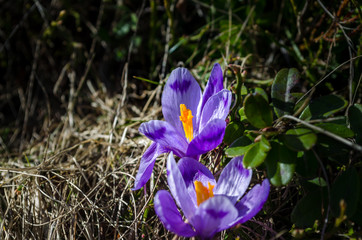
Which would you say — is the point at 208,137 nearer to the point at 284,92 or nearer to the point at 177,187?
the point at 177,187

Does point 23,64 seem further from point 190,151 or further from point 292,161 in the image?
point 292,161

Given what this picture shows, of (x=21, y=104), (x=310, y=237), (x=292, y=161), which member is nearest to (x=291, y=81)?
(x=292, y=161)

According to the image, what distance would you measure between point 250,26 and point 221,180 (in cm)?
95

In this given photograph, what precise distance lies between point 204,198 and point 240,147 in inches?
5.9

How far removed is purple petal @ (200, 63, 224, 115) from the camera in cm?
96

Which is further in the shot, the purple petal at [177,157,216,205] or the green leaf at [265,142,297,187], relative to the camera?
the purple petal at [177,157,216,205]

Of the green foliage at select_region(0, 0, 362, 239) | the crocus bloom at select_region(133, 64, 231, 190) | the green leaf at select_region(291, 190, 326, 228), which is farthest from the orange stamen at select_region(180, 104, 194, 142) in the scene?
the green leaf at select_region(291, 190, 326, 228)

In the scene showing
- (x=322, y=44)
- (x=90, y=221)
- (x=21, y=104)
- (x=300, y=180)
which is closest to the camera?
(x=300, y=180)

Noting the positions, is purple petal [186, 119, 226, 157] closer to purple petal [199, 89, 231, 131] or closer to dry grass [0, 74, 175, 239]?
purple petal [199, 89, 231, 131]

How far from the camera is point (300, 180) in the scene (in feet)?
2.88

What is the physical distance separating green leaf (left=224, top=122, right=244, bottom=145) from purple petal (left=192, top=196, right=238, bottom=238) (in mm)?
262

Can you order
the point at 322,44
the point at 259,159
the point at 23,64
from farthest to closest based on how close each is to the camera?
1. the point at 23,64
2. the point at 322,44
3. the point at 259,159

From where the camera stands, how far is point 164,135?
875 millimetres

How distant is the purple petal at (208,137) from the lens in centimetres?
81
